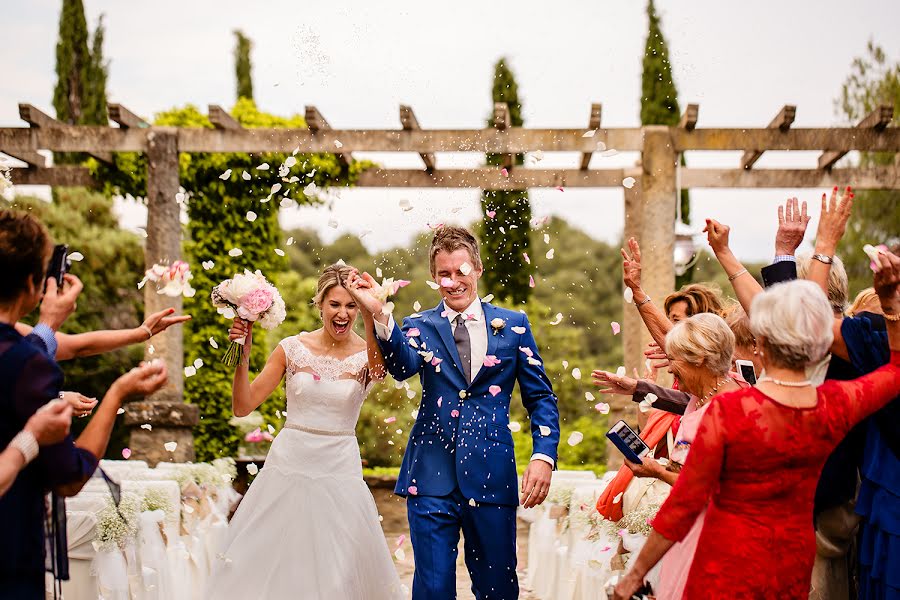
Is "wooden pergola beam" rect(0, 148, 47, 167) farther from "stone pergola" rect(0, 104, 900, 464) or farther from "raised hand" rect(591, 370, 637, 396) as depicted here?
"raised hand" rect(591, 370, 637, 396)

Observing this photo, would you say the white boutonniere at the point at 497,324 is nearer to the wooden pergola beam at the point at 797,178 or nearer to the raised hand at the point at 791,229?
the raised hand at the point at 791,229

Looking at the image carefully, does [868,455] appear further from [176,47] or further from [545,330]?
[176,47]

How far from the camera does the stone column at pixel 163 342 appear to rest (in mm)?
8273

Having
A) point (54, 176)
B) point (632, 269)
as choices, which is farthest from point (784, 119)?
point (54, 176)

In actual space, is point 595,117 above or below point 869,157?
above

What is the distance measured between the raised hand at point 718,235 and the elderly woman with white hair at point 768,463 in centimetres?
78

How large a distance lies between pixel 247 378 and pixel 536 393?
4.80ft

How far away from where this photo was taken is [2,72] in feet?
49.4

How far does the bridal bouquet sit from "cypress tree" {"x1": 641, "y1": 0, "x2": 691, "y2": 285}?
34.1 ft

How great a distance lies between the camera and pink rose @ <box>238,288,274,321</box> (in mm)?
4391

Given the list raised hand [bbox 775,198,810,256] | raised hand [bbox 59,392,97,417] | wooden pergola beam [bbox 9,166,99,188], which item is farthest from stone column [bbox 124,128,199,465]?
raised hand [bbox 775,198,810,256]

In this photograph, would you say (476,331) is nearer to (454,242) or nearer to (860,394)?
(454,242)

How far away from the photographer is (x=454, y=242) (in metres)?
4.08

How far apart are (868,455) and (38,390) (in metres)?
2.69
